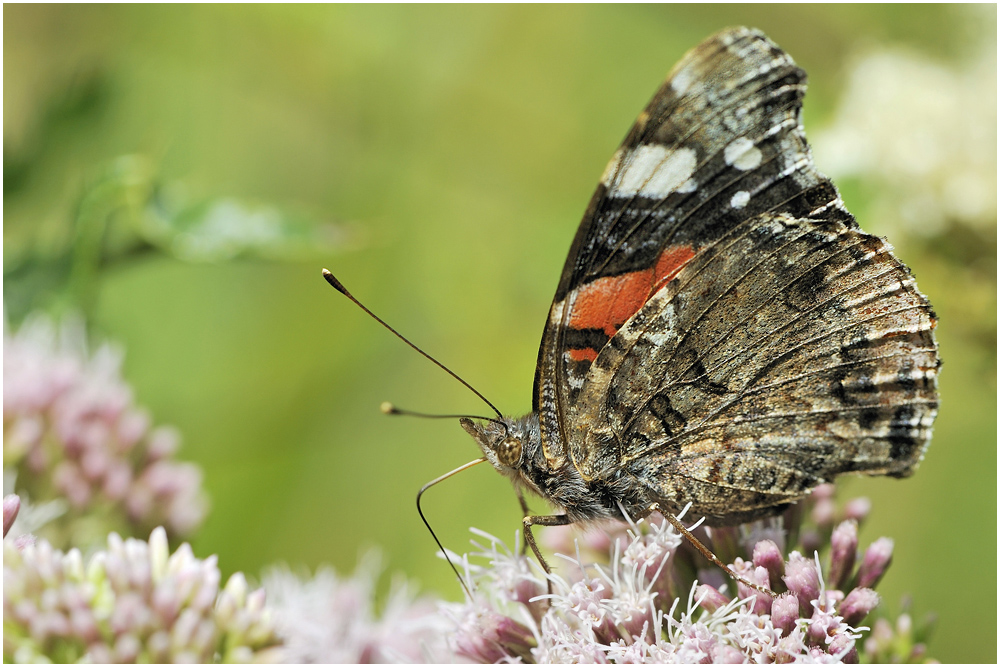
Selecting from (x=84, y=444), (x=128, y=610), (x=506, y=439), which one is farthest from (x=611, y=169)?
(x=84, y=444)

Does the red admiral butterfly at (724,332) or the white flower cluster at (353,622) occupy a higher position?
the red admiral butterfly at (724,332)

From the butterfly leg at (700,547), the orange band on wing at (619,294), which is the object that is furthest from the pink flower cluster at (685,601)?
the orange band on wing at (619,294)

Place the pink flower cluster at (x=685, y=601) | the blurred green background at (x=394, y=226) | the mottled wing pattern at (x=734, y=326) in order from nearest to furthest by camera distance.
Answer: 1. the pink flower cluster at (x=685, y=601)
2. the mottled wing pattern at (x=734, y=326)
3. the blurred green background at (x=394, y=226)

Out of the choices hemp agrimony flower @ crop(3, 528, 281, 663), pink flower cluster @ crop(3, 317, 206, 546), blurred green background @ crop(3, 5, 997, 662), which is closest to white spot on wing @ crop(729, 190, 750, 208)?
blurred green background @ crop(3, 5, 997, 662)

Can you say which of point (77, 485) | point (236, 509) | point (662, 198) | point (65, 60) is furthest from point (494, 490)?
point (65, 60)

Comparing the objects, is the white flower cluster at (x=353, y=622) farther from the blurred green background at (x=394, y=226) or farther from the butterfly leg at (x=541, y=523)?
the blurred green background at (x=394, y=226)

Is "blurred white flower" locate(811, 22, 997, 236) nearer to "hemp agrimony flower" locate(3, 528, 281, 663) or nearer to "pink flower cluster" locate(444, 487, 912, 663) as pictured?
"pink flower cluster" locate(444, 487, 912, 663)
